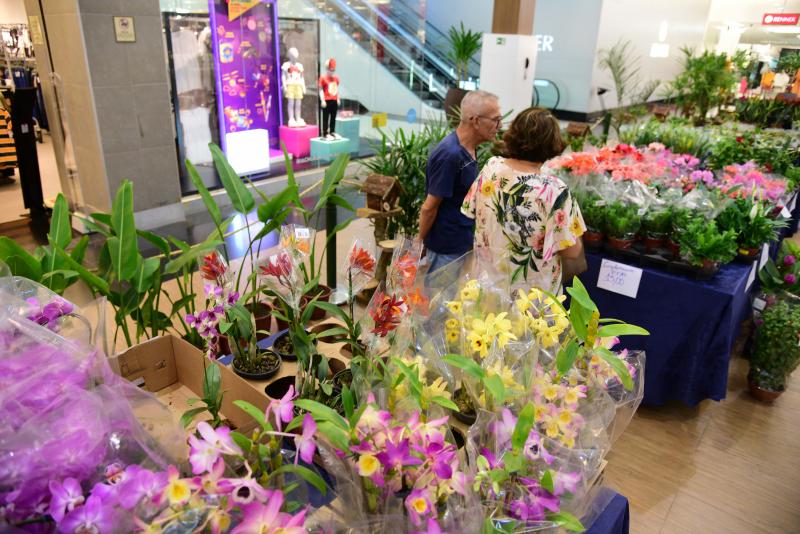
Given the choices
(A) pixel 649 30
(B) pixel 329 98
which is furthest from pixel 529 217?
(A) pixel 649 30

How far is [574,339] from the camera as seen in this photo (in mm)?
1134

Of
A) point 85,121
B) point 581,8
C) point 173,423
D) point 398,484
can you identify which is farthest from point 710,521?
point 581,8

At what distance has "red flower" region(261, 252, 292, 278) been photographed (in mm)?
1467

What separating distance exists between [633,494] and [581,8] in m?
11.1

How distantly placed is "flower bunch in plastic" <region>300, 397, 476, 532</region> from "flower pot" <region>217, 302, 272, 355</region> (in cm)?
108

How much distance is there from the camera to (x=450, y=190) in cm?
267

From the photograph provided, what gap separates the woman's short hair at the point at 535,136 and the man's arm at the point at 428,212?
1.70 ft

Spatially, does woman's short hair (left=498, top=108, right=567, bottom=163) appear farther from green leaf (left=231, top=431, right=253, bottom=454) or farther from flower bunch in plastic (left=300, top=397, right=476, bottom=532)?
green leaf (left=231, top=431, right=253, bottom=454)

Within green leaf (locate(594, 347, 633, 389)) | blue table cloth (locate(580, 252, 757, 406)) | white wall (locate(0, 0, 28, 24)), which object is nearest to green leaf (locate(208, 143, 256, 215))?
green leaf (locate(594, 347, 633, 389))

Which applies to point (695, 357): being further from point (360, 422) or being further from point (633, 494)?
point (360, 422)

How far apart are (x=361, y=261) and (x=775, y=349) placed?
2.56 meters

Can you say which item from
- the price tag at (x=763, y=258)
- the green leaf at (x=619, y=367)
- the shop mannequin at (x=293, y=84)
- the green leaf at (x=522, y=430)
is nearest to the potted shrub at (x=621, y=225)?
the price tag at (x=763, y=258)

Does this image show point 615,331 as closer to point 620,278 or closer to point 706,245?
point 706,245

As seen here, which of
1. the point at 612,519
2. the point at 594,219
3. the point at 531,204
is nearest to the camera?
the point at 612,519
